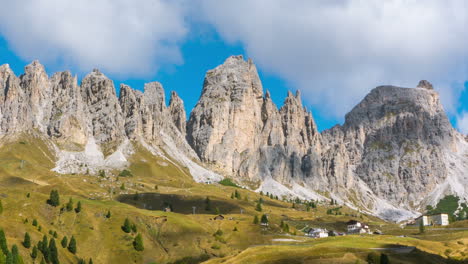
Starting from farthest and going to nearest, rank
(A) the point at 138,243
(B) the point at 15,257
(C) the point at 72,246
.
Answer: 1. (A) the point at 138,243
2. (C) the point at 72,246
3. (B) the point at 15,257

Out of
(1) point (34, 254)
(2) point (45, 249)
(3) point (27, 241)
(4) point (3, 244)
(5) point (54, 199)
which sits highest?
(5) point (54, 199)

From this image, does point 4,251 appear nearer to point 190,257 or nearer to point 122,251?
point 122,251

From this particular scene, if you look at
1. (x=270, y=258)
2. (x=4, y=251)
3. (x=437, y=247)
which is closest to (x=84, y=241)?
(x=4, y=251)

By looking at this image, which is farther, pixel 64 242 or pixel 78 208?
pixel 78 208

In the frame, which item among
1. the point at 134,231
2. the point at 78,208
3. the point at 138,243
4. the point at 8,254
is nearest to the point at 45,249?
the point at 8,254

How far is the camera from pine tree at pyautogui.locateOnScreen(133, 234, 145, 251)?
162 m

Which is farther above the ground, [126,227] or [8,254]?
[126,227]

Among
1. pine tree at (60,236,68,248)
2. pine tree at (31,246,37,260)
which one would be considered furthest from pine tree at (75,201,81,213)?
pine tree at (31,246,37,260)

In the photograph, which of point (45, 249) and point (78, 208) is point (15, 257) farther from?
point (78, 208)

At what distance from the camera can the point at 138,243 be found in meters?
163

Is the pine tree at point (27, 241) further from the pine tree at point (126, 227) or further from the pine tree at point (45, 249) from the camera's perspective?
the pine tree at point (126, 227)

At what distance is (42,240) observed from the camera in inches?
5699

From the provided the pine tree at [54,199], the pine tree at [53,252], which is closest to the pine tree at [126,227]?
the pine tree at [54,199]

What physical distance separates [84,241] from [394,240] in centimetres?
9473
